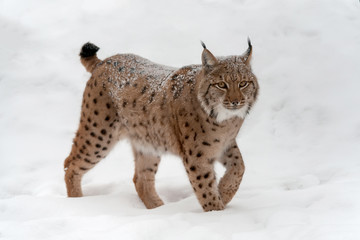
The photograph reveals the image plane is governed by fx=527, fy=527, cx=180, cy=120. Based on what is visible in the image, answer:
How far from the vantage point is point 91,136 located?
5.47 metres

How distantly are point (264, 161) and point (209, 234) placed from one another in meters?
2.75

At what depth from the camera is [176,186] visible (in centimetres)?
600

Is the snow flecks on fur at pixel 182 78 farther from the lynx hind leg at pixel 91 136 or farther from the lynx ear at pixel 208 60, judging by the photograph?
the lynx hind leg at pixel 91 136

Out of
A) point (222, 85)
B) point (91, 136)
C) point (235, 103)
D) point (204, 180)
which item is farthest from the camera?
point (91, 136)

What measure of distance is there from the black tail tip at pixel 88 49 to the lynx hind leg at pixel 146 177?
116 cm

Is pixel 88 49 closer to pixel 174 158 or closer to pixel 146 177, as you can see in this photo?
pixel 146 177

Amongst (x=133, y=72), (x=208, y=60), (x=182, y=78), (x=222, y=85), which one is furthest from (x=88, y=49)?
(x=222, y=85)

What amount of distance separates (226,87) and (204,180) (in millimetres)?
847

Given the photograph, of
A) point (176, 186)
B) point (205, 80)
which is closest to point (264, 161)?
point (176, 186)

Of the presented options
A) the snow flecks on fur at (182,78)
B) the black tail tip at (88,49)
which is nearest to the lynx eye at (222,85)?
the snow flecks on fur at (182,78)

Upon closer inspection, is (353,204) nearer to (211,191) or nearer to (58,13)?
(211,191)

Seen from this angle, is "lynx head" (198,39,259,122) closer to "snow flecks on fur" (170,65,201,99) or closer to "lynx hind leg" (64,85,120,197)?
"snow flecks on fur" (170,65,201,99)

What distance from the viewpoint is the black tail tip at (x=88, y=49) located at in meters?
5.69

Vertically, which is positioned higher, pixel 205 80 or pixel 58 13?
pixel 58 13
